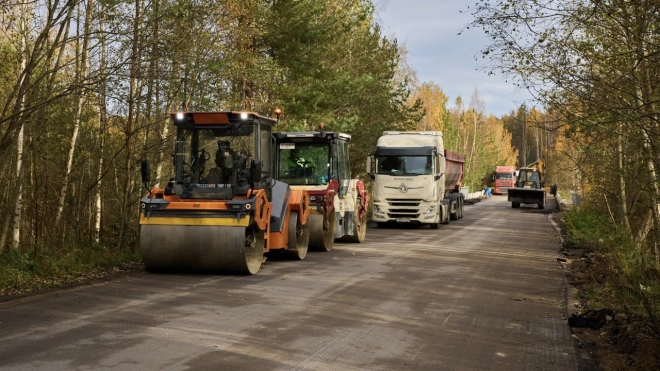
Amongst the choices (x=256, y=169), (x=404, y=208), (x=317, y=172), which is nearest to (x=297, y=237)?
Result: (x=317, y=172)

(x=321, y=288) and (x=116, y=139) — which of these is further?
(x=116, y=139)

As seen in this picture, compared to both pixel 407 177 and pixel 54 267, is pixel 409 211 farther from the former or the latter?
pixel 54 267

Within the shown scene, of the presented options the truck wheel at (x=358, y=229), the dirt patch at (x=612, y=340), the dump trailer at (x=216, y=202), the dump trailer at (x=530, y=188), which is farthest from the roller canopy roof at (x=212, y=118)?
the dump trailer at (x=530, y=188)

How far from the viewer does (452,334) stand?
794 cm

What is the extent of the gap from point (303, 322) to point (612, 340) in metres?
3.47

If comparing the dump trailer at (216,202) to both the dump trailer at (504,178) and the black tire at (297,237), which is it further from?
the dump trailer at (504,178)

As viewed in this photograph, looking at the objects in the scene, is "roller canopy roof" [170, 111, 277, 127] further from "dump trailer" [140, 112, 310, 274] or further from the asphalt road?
the asphalt road

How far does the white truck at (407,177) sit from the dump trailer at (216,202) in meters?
11.7

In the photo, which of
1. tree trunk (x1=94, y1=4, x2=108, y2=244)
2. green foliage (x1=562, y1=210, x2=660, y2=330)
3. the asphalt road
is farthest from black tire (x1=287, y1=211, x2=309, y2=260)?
green foliage (x1=562, y1=210, x2=660, y2=330)

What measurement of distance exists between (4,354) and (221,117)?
22.2 feet

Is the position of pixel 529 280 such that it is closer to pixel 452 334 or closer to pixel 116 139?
pixel 452 334

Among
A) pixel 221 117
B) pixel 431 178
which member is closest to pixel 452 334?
pixel 221 117

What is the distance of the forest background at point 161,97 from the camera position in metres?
10.4

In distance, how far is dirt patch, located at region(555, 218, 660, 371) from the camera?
22.6ft
